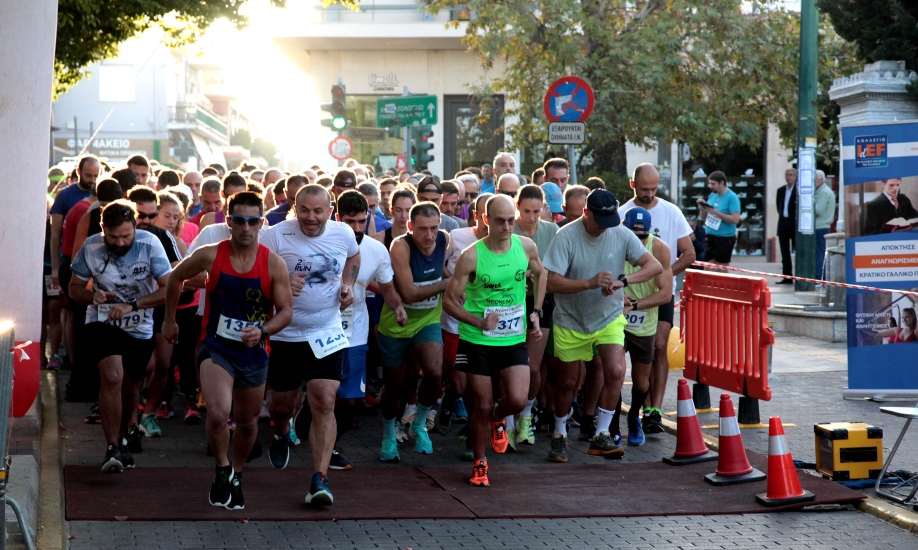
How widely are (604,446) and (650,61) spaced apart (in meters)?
16.4

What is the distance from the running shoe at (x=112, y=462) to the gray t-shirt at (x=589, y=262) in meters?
3.18

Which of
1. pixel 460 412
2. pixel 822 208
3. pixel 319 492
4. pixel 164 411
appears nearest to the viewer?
pixel 319 492

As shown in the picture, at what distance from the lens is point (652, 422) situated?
32.2 feet

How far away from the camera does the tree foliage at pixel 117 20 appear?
54.3 ft

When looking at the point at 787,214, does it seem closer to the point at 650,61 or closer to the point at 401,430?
the point at 650,61

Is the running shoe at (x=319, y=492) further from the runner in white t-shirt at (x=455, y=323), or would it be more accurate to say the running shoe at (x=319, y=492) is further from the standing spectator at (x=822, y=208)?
the standing spectator at (x=822, y=208)

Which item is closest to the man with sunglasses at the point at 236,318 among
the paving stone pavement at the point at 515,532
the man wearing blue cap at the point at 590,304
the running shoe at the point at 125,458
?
the paving stone pavement at the point at 515,532


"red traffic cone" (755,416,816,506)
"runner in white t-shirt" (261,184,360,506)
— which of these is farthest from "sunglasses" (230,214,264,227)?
"red traffic cone" (755,416,816,506)

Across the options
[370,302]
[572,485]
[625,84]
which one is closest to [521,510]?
[572,485]

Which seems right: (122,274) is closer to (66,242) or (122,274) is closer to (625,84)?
(66,242)

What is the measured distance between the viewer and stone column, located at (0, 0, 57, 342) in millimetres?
8836

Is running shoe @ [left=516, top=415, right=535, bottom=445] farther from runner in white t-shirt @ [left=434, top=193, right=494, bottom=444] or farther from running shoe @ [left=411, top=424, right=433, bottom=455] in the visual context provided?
running shoe @ [left=411, top=424, right=433, bottom=455]

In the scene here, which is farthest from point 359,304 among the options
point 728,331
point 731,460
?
point 728,331

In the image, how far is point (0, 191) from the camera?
29.0 feet
